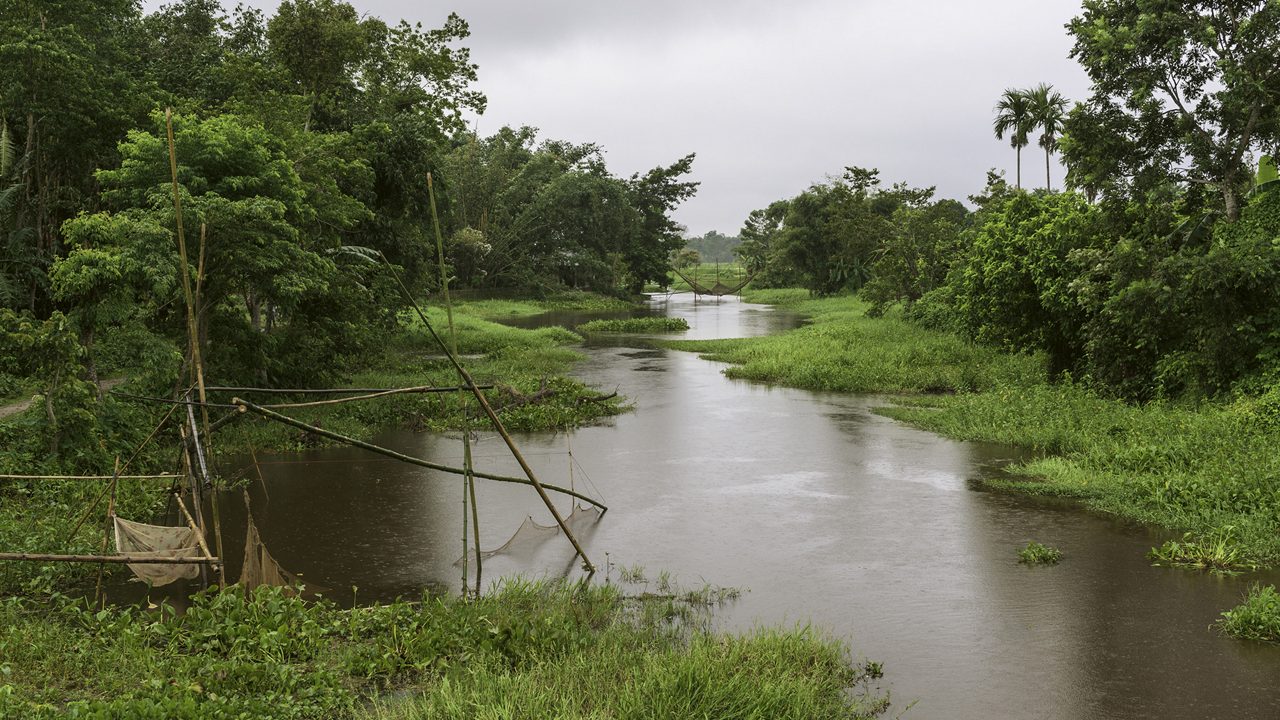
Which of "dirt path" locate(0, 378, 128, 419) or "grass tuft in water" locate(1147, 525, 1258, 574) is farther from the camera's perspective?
"dirt path" locate(0, 378, 128, 419)

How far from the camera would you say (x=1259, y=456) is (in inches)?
456

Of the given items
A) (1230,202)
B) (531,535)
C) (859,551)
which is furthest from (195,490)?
(1230,202)

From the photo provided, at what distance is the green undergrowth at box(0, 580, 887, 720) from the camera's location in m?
6.10

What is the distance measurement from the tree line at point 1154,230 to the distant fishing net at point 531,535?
9806 mm

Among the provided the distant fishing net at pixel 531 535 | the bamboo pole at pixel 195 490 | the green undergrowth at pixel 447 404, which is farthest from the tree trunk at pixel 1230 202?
the bamboo pole at pixel 195 490

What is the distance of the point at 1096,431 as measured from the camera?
14.5 m

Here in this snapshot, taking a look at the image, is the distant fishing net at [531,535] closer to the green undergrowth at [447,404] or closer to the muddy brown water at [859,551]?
the muddy brown water at [859,551]

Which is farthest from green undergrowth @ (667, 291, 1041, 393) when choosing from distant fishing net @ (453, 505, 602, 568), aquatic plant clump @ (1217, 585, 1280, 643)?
aquatic plant clump @ (1217, 585, 1280, 643)

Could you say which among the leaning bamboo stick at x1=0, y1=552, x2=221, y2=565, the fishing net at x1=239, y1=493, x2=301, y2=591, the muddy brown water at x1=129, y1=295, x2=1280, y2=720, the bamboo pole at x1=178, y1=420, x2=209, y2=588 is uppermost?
the bamboo pole at x1=178, y1=420, x2=209, y2=588

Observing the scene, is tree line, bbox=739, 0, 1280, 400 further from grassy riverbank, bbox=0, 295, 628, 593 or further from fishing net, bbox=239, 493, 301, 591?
fishing net, bbox=239, 493, 301, 591

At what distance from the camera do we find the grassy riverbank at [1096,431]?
35.3ft

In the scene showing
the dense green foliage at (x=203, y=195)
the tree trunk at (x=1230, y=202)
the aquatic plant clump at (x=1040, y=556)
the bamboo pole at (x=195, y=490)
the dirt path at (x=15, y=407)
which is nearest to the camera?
the bamboo pole at (x=195, y=490)

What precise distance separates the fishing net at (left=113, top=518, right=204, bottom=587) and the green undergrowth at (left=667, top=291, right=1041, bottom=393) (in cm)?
1578

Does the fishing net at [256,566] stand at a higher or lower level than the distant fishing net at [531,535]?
higher
